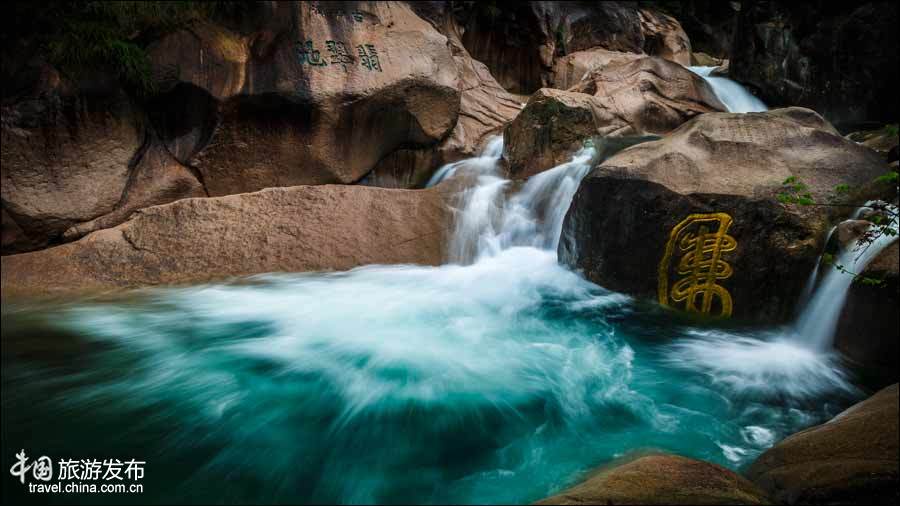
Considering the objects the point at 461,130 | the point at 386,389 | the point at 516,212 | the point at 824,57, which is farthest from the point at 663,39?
the point at 386,389

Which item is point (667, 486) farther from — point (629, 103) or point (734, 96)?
point (734, 96)

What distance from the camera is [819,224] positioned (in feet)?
12.9

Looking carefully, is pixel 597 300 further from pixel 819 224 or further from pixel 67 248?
pixel 67 248

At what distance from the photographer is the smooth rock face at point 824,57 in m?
7.45

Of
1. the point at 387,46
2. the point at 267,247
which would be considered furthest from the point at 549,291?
the point at 387,46

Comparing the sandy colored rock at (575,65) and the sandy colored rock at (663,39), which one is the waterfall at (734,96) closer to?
the sandy colored rock at (575,65)

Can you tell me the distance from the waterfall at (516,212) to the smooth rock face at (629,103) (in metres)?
0.45

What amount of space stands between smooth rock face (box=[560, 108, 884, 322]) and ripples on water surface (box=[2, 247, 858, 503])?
1.06 ft

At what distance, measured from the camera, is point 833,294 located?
3.67 meters

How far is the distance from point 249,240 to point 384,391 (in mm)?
3516

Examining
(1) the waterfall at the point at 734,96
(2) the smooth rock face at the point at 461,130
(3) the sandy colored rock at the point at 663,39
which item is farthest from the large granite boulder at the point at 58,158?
(3) the sandy colored rock at the point at 663,39

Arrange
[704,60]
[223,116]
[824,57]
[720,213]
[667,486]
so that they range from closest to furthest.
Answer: [667,486] → [720,213] → [223,116] → [824,57] → [704,60]

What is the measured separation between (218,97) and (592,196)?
5.14 m

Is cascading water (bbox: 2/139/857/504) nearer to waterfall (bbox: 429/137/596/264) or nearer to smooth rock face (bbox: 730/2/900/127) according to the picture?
waterfall (bbox: 429/137/596/264)
